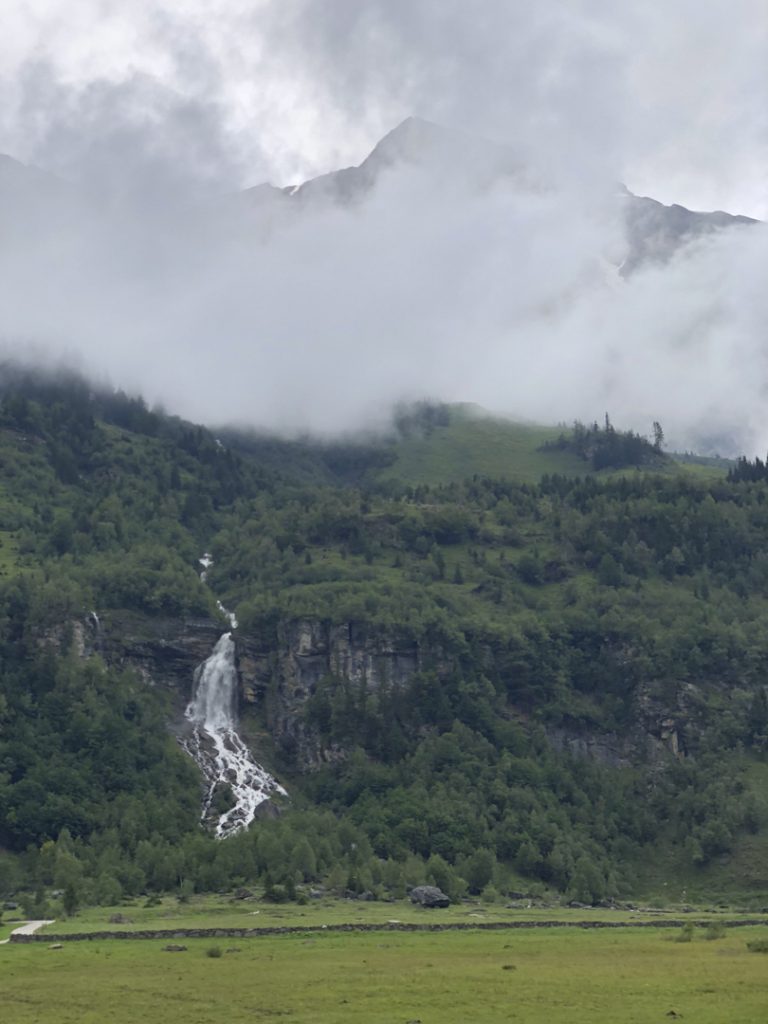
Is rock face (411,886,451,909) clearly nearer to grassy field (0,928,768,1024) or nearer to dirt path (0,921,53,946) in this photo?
dirt path (0,921,53,946)

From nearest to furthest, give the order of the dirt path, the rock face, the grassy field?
the grassy field → the dirt path → the rock face

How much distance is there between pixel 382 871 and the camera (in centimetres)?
19950

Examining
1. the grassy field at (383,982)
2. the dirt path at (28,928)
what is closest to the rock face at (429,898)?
the dirt path at (28,928)

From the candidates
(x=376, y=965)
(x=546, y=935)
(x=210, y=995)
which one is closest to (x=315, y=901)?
(x=546, y=935)

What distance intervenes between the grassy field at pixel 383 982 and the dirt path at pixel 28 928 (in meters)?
10.2

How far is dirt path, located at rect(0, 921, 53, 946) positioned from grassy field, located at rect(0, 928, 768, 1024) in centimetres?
1018

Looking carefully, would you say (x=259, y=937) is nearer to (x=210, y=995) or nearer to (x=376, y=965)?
(x=376, y=965)

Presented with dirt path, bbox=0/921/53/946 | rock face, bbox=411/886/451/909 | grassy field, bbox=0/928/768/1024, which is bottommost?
grassy field, bbox=0/928/768/1024

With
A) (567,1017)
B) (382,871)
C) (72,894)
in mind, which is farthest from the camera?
(382,871)

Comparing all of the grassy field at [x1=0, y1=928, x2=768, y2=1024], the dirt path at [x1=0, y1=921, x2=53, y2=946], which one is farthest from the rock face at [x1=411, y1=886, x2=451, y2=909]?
the grassy field at [x1=0, y1=928, x2=768, y2=1024]

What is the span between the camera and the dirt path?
406 feet

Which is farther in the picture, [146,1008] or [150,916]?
[150,916]

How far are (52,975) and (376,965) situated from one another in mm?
23609

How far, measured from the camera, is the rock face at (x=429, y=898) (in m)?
173
